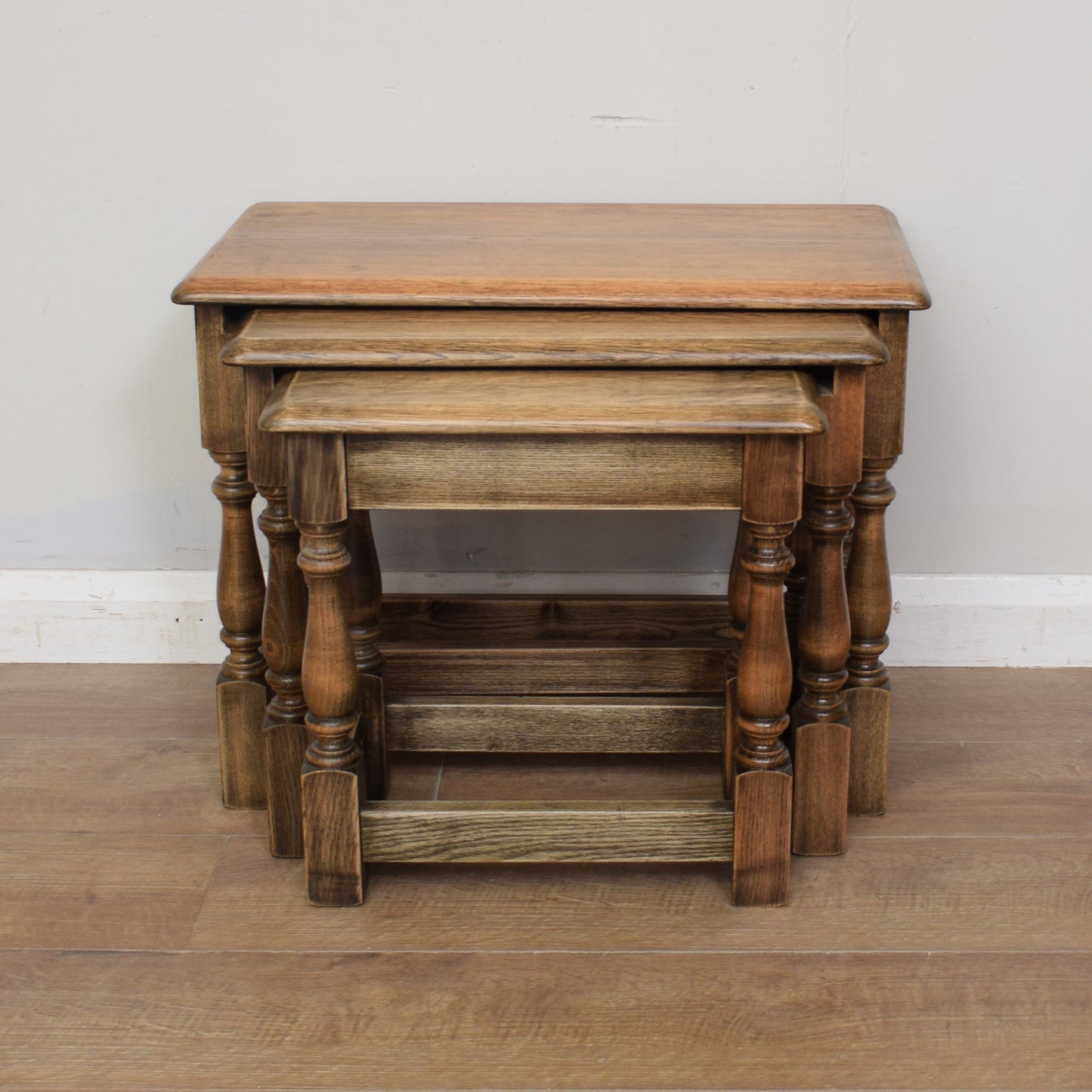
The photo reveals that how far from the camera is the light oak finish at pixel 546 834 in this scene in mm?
1717

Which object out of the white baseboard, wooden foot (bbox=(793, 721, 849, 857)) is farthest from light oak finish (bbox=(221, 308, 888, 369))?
the white baseboard

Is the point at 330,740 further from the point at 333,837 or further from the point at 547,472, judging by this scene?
the point at 547,472

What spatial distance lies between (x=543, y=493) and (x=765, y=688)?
36cm

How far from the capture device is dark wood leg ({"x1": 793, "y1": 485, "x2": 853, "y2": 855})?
5.77 feet

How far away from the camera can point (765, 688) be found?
1665 mm

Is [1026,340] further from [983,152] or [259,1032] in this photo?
[259,1032]

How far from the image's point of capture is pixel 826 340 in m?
1.58

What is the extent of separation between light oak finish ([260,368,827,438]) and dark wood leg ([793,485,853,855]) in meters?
0.26

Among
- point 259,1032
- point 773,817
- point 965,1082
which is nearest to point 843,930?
point 773,817

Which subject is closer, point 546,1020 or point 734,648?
point 546,1020

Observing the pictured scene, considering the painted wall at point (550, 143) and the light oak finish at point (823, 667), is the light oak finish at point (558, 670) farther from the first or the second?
the painted wall at point (550, 143)

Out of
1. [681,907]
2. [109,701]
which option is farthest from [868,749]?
[109,701]

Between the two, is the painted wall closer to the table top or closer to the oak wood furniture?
the table top

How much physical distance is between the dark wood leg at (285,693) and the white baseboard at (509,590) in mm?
545
